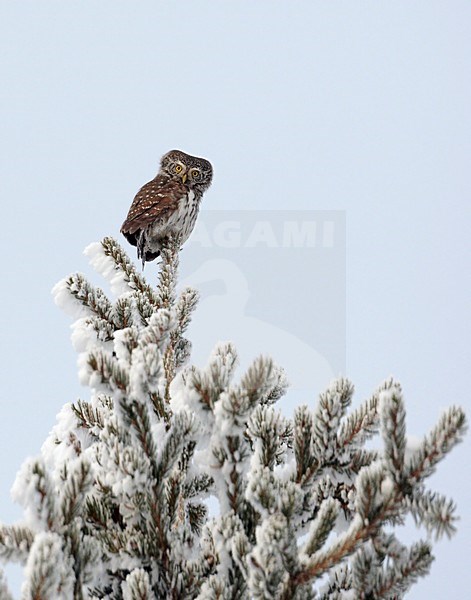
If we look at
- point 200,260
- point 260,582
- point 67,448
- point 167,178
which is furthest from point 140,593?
point 200,260

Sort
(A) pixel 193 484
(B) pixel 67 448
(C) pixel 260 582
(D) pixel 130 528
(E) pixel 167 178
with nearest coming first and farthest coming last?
(C) pixel 260 582 < (D) pixel 130 528 < (A) pixel 193 484 < (B) pixel 67 448 < (E) pixel 167 178

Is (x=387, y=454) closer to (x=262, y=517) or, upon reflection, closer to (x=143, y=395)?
(x=262, y=517)

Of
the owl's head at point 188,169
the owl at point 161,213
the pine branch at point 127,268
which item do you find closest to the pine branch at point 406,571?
the pine branch at point 127,268

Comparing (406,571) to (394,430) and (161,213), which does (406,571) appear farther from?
(161,213)

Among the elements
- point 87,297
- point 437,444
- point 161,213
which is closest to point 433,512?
point 437,444

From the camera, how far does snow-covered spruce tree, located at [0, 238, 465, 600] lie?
6.37 ft

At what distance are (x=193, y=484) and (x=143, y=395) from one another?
2.44 ft

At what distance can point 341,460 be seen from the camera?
7.82 feet

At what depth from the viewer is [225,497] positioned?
7.32 feet

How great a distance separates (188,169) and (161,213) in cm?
118

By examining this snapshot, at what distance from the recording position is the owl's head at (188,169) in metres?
6.40

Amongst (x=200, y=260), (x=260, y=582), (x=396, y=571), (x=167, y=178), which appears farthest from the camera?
(x=200, y=260)

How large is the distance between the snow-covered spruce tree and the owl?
2.82 metres

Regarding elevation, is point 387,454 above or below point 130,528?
above
